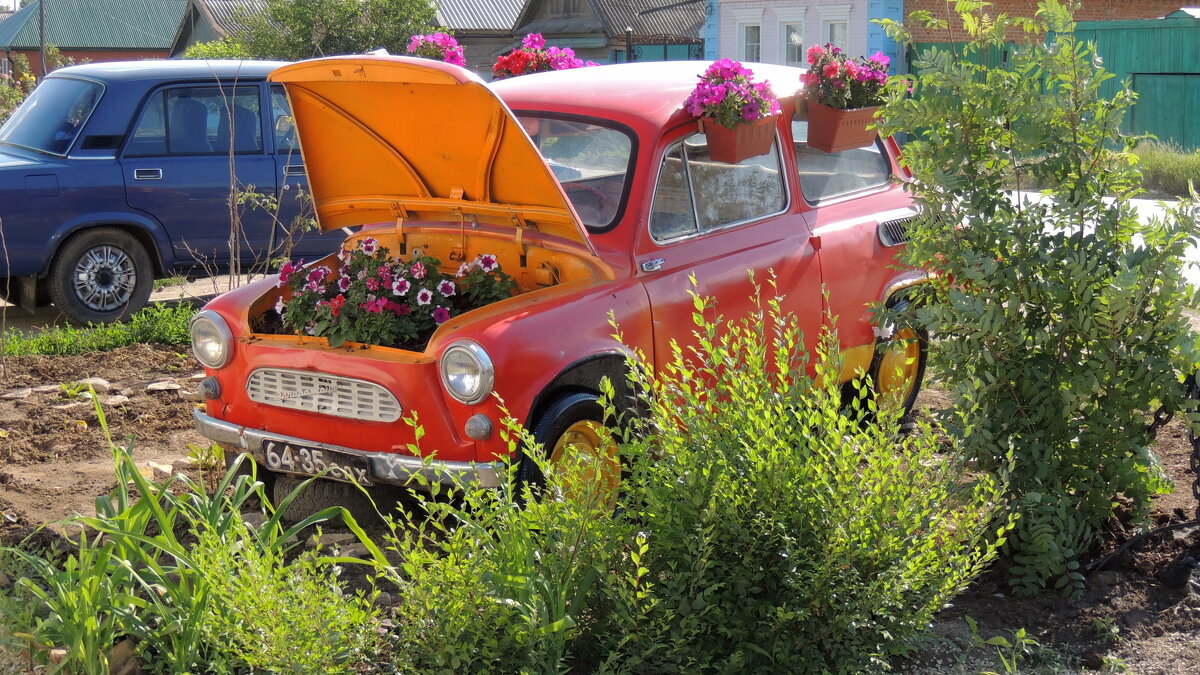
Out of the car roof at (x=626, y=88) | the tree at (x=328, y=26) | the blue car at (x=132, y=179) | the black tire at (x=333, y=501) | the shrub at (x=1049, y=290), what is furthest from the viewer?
the tree at (x=328, y=26)

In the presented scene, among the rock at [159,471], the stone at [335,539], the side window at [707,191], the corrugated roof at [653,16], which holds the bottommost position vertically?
the stone at [335,539]

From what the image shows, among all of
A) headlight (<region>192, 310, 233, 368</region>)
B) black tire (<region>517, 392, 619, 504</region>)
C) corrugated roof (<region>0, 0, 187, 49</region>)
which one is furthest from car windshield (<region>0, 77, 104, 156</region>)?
corrugated roof (<region>0, 0, 187, 49</region>)

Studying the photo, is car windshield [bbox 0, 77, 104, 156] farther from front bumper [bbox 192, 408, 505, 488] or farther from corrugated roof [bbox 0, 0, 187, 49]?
corrugated roof [bbox 0, 0, 187, 49]

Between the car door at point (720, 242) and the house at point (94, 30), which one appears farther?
the house at point (94, 30)

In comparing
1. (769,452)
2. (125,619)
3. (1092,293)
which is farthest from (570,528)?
(1092,293)

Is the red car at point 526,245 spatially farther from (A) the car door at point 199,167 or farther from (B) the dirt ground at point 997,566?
(A) the car door at point 199,167

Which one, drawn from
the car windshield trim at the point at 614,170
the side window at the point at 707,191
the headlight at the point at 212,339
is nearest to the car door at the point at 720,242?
the side window at the point at 707,191

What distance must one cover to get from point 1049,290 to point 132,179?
7.18m

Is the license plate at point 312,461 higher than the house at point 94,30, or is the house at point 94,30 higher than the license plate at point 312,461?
the house at point 94,30

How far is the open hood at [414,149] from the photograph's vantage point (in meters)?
4.71

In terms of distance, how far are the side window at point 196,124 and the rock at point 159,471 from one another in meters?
4.24

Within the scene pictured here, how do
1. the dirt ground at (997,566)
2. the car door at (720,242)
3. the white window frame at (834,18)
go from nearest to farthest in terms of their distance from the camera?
1. the dirt ground at (997,566)
2. the car door at (720,242)
3. the white window frame at (834,18)

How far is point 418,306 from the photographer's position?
4754mm

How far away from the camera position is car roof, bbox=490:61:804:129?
16.9ft
